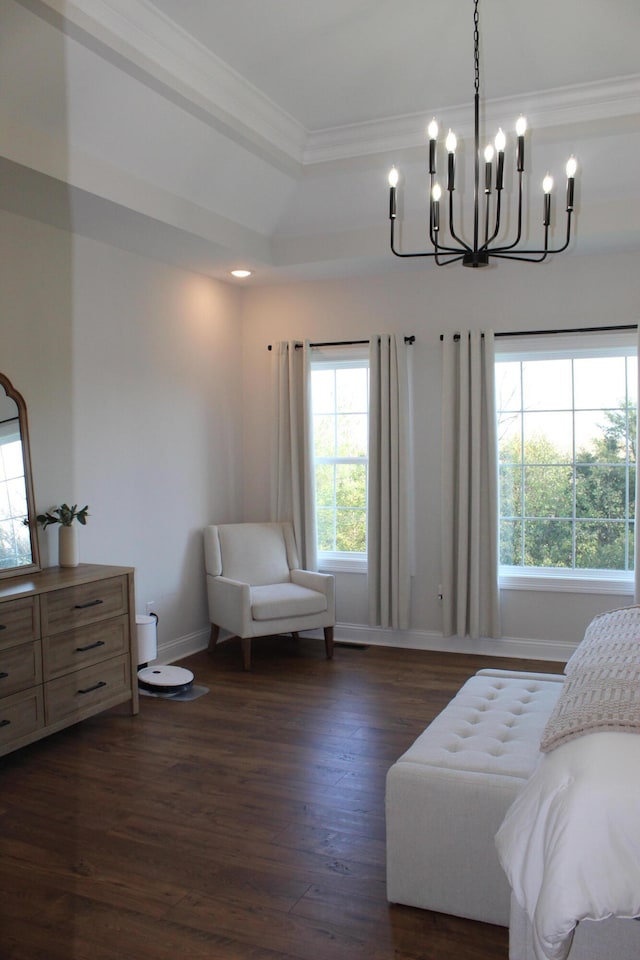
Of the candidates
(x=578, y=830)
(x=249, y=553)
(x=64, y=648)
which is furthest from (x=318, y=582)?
(x=578, y=830)

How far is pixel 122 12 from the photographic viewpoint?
304 cm

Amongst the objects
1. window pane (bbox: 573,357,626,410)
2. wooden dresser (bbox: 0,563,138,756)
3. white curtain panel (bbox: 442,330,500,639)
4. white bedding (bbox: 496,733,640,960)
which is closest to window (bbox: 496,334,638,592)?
window pane (bbox: 573,357,626,410)

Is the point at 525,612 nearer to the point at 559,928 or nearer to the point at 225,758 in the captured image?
the point at 225,758

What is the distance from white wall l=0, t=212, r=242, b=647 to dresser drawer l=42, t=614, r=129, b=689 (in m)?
0.50

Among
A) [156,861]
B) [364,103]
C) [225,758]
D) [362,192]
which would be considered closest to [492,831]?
[156,861]

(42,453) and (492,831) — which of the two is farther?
(42,453)

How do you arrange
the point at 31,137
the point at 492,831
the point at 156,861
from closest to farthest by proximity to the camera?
the point at 492,831 → the point at 156,861 → the point at 31,137

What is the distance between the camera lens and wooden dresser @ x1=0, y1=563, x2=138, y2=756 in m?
3.17

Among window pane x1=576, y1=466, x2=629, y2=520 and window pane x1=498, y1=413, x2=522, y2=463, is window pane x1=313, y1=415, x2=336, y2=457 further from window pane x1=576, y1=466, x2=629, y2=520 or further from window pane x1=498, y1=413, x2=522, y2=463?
window pane x1=576, y1=466, x2=629, y2=520

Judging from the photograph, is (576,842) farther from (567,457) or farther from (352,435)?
(352,435)

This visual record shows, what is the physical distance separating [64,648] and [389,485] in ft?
8.31

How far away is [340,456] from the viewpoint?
18.8 ft

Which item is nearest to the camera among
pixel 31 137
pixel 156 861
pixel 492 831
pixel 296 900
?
pixel 492 831

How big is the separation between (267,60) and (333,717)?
3.16 meters
